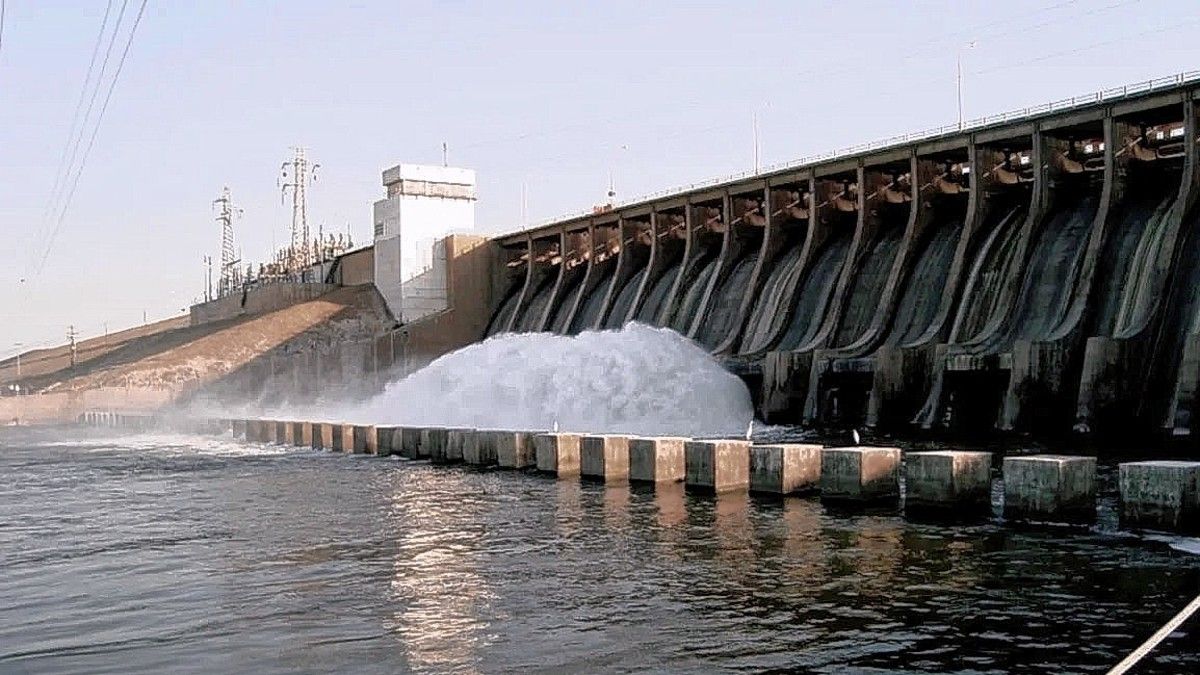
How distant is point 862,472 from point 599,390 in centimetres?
2094

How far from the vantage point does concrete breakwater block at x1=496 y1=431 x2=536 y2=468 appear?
26.6 meters

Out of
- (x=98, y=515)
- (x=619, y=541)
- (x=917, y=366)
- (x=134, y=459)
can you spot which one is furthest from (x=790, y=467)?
(x=134, y=459)

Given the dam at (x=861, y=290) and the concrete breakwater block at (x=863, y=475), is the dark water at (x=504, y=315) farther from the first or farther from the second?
the concrete breakwater block at (x=863, y=475)

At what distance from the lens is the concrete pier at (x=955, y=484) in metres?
17.2

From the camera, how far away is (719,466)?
67.5 feet

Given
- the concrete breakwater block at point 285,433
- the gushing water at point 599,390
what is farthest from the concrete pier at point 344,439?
the gushing water at point 599,390

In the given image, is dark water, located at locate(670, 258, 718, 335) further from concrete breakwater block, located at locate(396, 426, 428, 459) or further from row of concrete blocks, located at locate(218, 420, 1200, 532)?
row of concrete blocks, located at locate(218, 420, 1200, 532)

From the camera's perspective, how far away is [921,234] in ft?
132

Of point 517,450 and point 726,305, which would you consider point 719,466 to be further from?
point 726,305

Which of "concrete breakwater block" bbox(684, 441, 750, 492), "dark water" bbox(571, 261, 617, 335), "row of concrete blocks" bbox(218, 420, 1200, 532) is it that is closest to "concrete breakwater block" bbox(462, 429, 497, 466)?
"row of concrete blocks" bbox(218, 420, 1200, 532)

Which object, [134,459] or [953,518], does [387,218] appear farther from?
[953,518]

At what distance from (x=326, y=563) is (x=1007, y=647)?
27.4ft

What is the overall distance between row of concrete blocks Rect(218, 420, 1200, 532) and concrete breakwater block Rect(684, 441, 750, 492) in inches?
0.7

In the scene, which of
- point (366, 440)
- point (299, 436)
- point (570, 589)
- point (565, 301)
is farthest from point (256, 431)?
point (570, 589)
